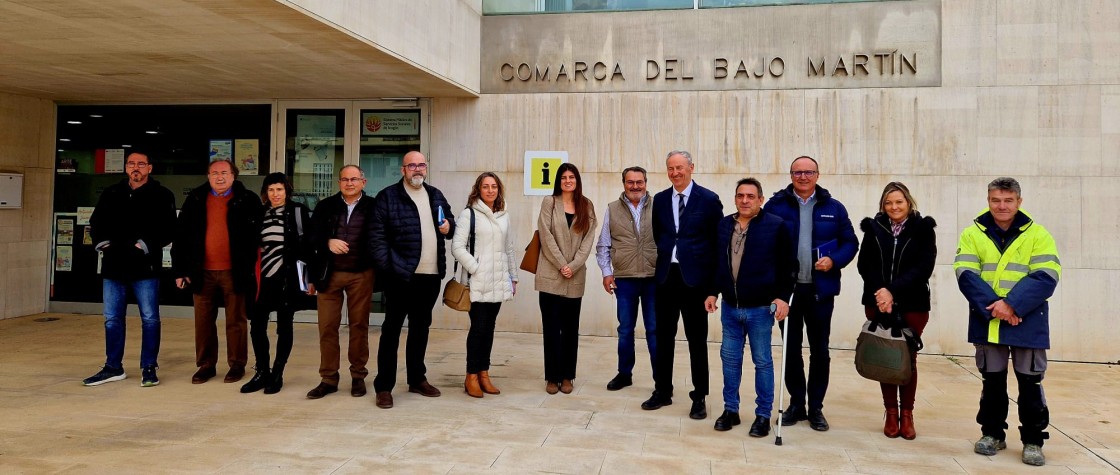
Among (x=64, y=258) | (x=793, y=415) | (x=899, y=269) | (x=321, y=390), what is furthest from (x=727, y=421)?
(x=64, y=258)

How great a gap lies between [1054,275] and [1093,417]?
1.88 meters

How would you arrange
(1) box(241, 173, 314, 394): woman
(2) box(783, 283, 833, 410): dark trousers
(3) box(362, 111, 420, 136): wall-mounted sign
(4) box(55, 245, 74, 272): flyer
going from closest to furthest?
(2) box(783, 283, 833, 410): dark trousers
(1) box(241, 173, 314, 394): woman
(3) box(362, 111, 420, 136): wall-mounted sign
(4) box(55, 245, 74, 272): flyer

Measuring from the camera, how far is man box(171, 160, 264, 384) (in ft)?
18.3

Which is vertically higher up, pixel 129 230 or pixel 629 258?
pixel 129 230

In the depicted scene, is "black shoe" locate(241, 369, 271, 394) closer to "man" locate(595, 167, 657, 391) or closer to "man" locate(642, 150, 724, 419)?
"man" locate(595, 167, 657, 391)

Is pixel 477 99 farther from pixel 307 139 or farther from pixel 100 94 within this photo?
pixel 100 94

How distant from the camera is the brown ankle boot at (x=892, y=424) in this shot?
15.0 ft

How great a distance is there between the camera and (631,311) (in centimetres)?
564

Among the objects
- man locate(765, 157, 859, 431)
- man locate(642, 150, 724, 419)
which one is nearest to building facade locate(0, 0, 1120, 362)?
man locate(642, 150, 724, 419)

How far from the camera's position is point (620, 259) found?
219 inches

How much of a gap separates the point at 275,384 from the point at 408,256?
4.92 ft

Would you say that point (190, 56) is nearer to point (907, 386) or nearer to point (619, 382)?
point (619, 382)

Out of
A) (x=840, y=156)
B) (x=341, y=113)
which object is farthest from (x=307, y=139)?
(x=840, y=156)

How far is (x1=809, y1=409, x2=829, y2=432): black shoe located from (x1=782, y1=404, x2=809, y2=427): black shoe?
9 cm
